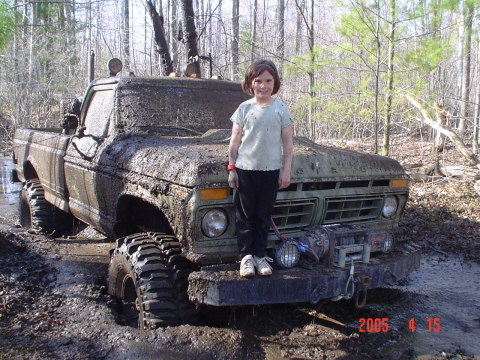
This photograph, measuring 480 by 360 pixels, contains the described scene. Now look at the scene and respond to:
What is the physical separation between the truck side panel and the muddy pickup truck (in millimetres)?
619

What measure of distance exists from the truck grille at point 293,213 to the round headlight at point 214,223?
15.8 inches

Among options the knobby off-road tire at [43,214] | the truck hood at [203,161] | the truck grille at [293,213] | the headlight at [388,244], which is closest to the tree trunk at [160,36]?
the knobby off-road tire at [43,214]

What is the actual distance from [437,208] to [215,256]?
5399 mm

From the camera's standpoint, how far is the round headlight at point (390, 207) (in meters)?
4.14

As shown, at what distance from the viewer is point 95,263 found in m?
5.34

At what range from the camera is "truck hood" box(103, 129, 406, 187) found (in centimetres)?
320

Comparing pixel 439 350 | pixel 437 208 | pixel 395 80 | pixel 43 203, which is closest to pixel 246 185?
pixel 439 350

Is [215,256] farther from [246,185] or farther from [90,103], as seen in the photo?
[90,103]

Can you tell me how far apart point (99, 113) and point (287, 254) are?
115 inches

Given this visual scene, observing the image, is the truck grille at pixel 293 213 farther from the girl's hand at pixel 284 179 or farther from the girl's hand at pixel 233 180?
the girl's hand at pixel 233 180

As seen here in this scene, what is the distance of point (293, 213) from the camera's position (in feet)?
11.7

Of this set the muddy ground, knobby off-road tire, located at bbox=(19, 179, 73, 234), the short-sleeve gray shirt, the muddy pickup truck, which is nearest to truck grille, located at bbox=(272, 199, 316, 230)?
the muddy pickup truck

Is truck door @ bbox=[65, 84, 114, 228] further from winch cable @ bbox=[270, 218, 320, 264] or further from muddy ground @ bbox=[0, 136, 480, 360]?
winch cable @ bbox=[270, 218, 320, 264]

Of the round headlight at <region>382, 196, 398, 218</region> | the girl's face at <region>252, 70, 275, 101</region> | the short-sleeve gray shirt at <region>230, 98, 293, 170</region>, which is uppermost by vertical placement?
the girl's face at <region>252, 70, 275, 101</region>
